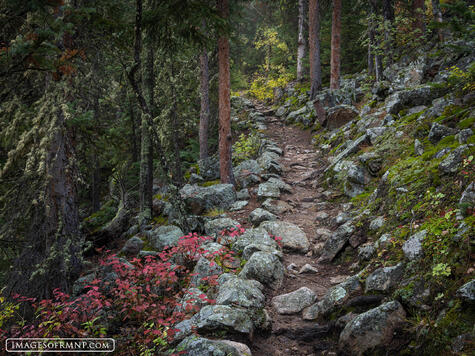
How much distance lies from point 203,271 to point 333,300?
261 cm

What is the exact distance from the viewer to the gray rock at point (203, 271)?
5543 millimetres

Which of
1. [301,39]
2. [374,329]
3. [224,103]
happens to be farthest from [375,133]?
[301,39]

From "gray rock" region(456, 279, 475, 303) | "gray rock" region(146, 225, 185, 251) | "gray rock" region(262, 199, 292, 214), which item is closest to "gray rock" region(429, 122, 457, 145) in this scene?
"gray rock" region(456, 279, 475, 303)

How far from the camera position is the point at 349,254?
5.57m

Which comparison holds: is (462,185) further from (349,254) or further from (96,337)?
(96,337)

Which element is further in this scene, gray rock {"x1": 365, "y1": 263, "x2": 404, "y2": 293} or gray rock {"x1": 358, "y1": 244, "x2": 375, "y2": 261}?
gray rock {"x1": 358, "y1": 244, "x2": 375, "y2": 261}

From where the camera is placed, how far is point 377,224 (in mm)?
5262

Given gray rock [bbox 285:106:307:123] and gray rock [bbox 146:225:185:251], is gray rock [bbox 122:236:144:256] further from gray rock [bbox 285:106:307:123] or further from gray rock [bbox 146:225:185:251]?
gray rock [bbox 285:106:307:123]

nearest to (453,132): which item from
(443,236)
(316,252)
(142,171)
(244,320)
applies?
(443,236)

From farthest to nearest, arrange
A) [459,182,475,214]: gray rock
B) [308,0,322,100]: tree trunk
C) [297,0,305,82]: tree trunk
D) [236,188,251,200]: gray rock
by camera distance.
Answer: [297,0,305,82]: tree trunk → [308,0,322,100]: tree trunk → [236,188,251,200]: gray rock → [459,182,475,214]: gray rock

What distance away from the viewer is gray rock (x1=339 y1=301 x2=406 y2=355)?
3191 millimetres

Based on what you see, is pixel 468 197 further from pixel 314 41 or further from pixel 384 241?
pixel 314 41

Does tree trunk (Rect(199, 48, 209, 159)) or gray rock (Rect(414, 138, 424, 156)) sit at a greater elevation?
tree trunk (Rect(199, 48, 209, 159))

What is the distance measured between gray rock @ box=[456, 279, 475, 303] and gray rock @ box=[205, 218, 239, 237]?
17.9 feet
